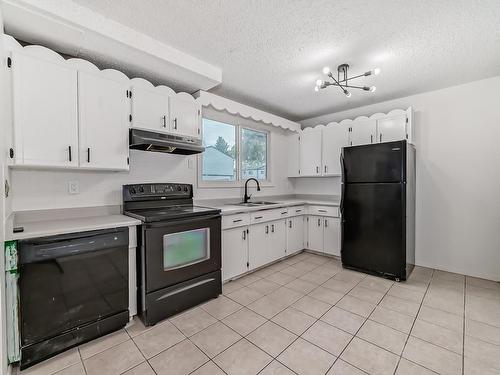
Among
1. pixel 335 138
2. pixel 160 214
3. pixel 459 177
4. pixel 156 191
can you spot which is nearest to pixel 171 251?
pixel 160 214

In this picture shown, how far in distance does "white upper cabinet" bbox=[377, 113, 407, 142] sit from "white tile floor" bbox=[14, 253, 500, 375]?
198cm

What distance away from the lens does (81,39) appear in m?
1.90

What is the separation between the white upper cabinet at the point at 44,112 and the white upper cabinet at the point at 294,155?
3.42 m

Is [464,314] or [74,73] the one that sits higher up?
[74,73]

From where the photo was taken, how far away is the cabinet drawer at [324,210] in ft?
12.2

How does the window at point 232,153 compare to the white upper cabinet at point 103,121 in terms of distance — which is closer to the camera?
the white upper cabinet at point 103,121

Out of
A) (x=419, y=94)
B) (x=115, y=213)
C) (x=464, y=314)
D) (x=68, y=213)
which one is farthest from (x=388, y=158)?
(x=68, y=213)

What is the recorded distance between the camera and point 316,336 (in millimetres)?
1896

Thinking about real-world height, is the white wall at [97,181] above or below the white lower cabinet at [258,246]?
above

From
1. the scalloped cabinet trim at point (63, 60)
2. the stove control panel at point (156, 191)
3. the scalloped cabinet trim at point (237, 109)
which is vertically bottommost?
the stove control panel at point (156, 191)

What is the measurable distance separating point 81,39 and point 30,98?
2.04 feet

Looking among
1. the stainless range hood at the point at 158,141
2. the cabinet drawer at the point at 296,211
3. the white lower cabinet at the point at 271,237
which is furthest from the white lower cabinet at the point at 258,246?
the stainless range hood at the point at 158,141

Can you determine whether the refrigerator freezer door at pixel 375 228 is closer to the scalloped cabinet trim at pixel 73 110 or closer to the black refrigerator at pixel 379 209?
the black refrigerator at pixel 379 209

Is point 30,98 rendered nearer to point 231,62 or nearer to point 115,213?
point 115,213
